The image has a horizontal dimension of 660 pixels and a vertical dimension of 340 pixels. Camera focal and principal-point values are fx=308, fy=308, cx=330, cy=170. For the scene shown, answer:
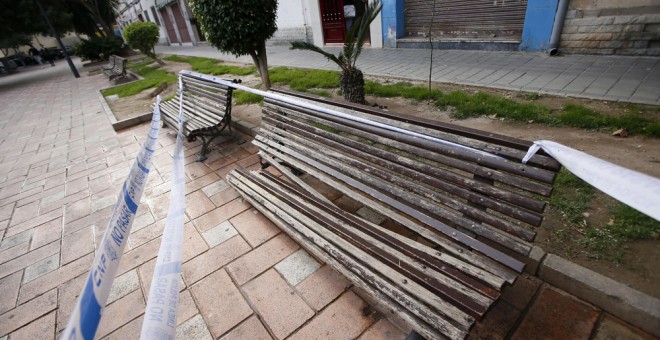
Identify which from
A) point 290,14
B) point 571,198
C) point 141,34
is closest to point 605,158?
point 571,198

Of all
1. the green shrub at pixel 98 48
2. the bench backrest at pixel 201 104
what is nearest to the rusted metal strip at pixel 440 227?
the bench backrest at pixel 201 104

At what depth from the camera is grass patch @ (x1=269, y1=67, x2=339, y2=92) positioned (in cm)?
633

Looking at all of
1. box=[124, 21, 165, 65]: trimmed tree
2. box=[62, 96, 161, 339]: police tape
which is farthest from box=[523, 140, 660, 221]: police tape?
box=[124, 21, 165, 65]: trimmed tree

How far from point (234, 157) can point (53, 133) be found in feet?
18.8

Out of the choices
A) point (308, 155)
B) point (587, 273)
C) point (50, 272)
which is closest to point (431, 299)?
point (587, 273)

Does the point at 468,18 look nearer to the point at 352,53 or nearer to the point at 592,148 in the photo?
the point at 352,53

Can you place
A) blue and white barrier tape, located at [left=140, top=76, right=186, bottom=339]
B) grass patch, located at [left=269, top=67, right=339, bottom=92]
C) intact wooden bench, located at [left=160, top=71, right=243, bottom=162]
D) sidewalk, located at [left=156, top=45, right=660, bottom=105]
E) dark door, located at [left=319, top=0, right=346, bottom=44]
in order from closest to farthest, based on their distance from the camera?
1. blue and white barrier tape, located at [left=140, top=76, right=186, bottom=339]
2. intact wooden bench, located at [left=160, top=71, right=243, bottom=162]
3. sidewalk, located at [left=156, top=45, right=660, bottom=105]
4. grass patch, located at [left=269, top=67, right=339, bottom=92]
5. dark door, located at [left=319, top=0, right=346, bottom=44]

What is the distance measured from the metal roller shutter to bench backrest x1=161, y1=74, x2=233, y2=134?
6776 millimetres

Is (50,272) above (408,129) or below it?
below

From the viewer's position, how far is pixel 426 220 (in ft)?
5.71

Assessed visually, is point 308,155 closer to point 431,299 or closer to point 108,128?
point 431,299

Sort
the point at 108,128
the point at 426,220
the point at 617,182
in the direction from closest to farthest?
the point at 617,182
the point at 426,220
the point at 108,128

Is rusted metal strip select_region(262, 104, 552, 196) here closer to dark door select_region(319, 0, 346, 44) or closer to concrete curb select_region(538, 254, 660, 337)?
concrete curb select_region(538, 254, 660, 337)

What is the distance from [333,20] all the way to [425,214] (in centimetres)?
1167
